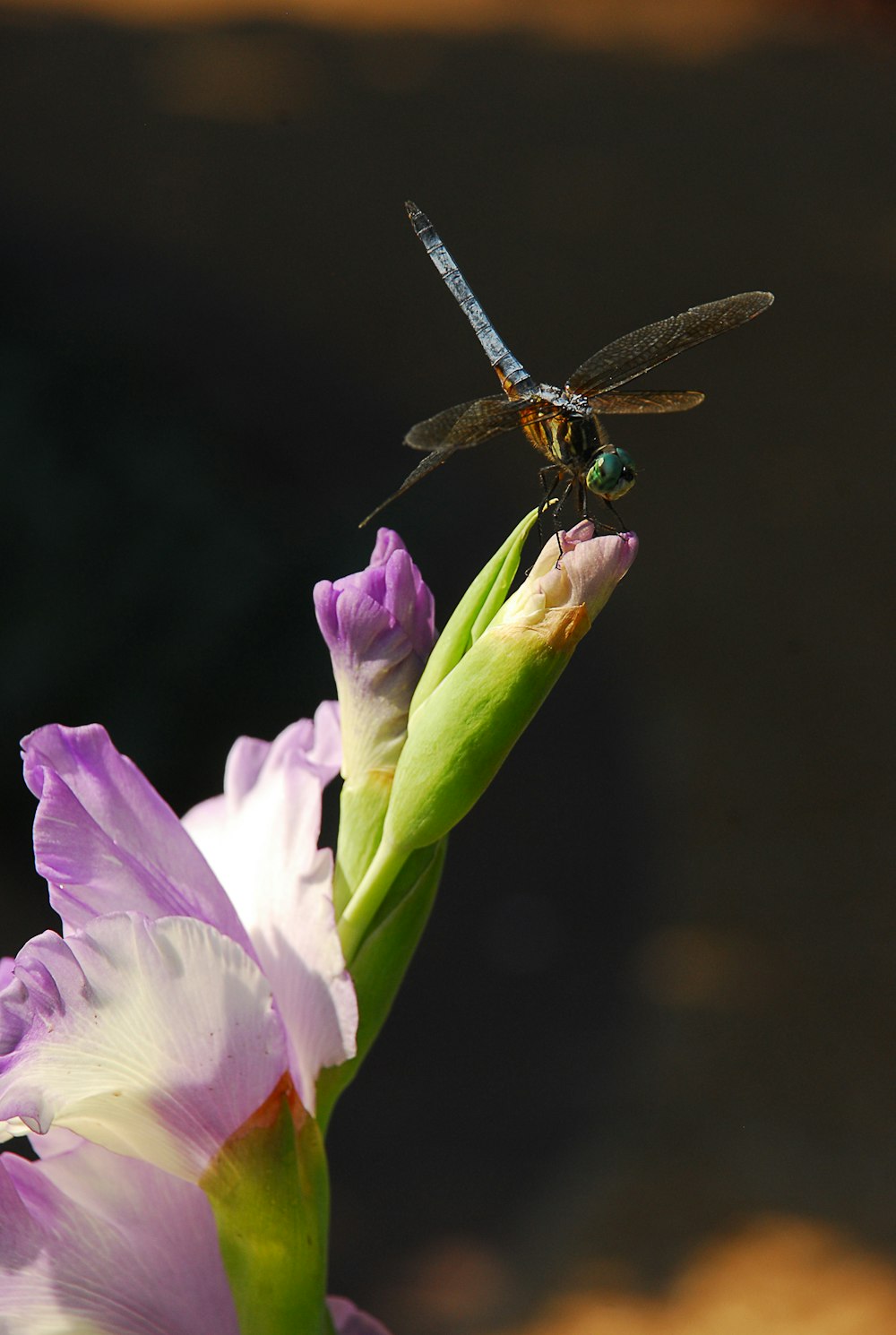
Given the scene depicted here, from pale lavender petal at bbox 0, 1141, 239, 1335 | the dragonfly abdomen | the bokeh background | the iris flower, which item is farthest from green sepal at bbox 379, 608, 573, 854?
the bokeh background

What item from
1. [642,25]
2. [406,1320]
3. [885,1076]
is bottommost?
[885,1076]

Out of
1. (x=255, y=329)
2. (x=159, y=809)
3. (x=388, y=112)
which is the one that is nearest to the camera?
(x=159, y=809)

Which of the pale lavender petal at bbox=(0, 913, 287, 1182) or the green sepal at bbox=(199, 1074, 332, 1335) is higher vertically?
the pale lavender petal at bbox=(0, 913, 287, 1182)

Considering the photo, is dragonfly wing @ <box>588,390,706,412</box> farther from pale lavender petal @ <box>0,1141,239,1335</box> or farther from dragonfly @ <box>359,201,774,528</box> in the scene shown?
pale lavender petal @ <box>0,1141,239,1335</box>

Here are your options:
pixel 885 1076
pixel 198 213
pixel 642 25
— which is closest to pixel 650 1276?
pixel 885 1076

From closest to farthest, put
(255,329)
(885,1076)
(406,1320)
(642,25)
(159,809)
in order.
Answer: (159,809) < (406,1320) < (885,1076) < (255,329) < (642,25)

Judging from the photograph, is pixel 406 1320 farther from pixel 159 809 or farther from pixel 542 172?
pixel 542 172
